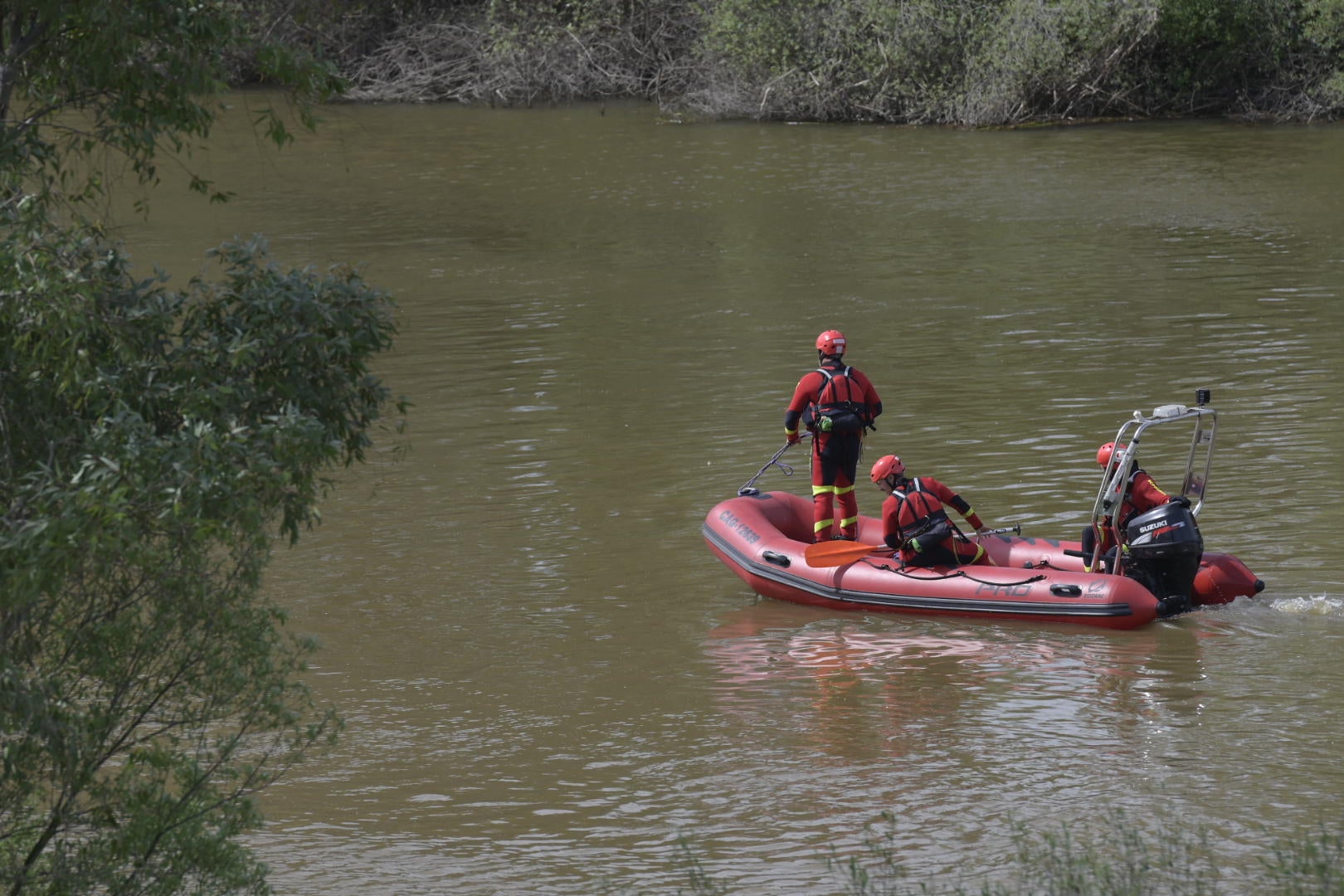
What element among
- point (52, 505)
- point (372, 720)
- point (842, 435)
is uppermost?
point (52, 505)

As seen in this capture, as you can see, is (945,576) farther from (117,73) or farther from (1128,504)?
(117,73)

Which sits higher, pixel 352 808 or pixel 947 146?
pixel 947 146

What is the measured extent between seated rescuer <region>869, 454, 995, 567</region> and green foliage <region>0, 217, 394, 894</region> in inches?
179

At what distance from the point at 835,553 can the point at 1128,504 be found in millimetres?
1662

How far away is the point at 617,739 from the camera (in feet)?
26.1

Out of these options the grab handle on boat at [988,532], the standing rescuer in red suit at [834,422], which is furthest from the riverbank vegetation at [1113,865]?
the standing rescuer in red suit at [834,422]

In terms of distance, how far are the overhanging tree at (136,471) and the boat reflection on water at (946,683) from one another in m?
3.15

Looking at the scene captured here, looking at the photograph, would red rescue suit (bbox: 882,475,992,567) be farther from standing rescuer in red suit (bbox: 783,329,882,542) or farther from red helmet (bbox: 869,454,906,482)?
standing rescuer in red suit (bbox: 783,329,882,542)

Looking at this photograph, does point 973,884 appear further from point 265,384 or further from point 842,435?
point 842,435

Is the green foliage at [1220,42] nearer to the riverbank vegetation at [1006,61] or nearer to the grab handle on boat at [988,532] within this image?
the riverbank vegetation at [1006,61]

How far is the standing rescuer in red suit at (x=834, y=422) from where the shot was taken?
10.2m

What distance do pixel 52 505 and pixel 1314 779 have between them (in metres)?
5.07

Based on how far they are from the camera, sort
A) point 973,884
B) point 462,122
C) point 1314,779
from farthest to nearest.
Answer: point 462,122
point 1314,779
point 973,884

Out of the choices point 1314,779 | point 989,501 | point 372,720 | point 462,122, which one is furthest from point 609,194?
point 1314,779
